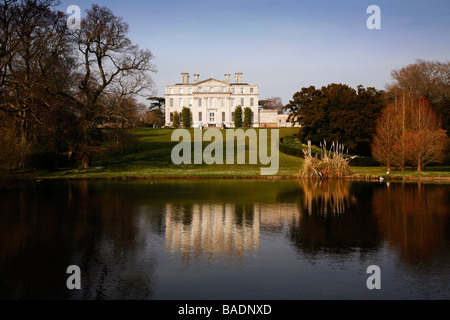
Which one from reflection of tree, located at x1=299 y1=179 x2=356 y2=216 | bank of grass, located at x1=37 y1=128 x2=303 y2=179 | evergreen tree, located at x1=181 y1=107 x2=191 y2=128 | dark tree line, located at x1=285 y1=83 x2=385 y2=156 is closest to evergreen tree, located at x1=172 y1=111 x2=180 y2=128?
evergreen tree, located at x1=181 y1=107 x2=191 y2=128

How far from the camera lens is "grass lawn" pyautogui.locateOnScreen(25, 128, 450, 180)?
3494 centimetres

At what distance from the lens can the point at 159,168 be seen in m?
41.1

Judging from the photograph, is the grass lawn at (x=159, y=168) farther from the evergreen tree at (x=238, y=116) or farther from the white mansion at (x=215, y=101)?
the white mansion at (x=215, y=101)

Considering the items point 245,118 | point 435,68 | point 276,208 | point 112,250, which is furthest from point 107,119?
point 245,118

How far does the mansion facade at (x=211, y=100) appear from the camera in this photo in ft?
332

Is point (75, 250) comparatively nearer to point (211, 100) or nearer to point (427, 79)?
point (427, 79)

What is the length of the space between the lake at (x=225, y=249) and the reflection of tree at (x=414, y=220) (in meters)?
0.04

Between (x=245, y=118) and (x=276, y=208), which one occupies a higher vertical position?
(x=245, y=118)

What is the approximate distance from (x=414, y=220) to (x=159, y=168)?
30.2 metres

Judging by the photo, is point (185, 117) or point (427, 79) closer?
point (427, 79)
